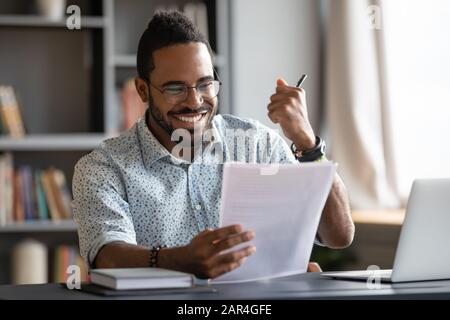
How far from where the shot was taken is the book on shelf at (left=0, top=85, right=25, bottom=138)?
145 inches

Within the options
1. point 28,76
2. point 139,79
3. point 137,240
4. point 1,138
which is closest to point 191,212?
point 137,240

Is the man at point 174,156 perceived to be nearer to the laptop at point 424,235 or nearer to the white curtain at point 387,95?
the laptop at point 424,235

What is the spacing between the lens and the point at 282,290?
156cm

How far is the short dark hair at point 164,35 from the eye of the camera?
7.18ft

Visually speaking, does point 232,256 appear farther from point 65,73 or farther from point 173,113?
point 65,73

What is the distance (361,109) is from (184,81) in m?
1.83

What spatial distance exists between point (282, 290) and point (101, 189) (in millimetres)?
642

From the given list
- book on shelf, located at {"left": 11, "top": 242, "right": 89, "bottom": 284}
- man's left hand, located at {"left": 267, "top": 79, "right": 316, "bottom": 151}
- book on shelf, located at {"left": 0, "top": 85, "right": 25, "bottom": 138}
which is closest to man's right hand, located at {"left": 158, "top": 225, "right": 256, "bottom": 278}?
man's left hand, located at {"left": 267, "top": 79, "right": 316, "bottom": 151}

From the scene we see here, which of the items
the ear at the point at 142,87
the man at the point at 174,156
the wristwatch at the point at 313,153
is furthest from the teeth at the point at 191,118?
the wristwatch at the point at 313,153

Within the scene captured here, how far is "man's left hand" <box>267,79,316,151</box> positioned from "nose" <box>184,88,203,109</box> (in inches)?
7.6

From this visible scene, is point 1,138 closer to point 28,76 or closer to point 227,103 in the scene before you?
point 28,76

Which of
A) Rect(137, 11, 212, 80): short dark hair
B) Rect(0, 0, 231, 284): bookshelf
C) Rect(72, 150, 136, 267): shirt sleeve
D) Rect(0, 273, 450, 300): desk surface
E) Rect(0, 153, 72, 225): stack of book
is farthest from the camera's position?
Rect(0, 0, 231, 284): bookshelf

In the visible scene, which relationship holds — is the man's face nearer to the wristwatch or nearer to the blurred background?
the wristwatch

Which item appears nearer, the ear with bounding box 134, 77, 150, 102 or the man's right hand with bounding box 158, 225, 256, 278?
the man's right hand with bounding box 158, 225, 256, 278
